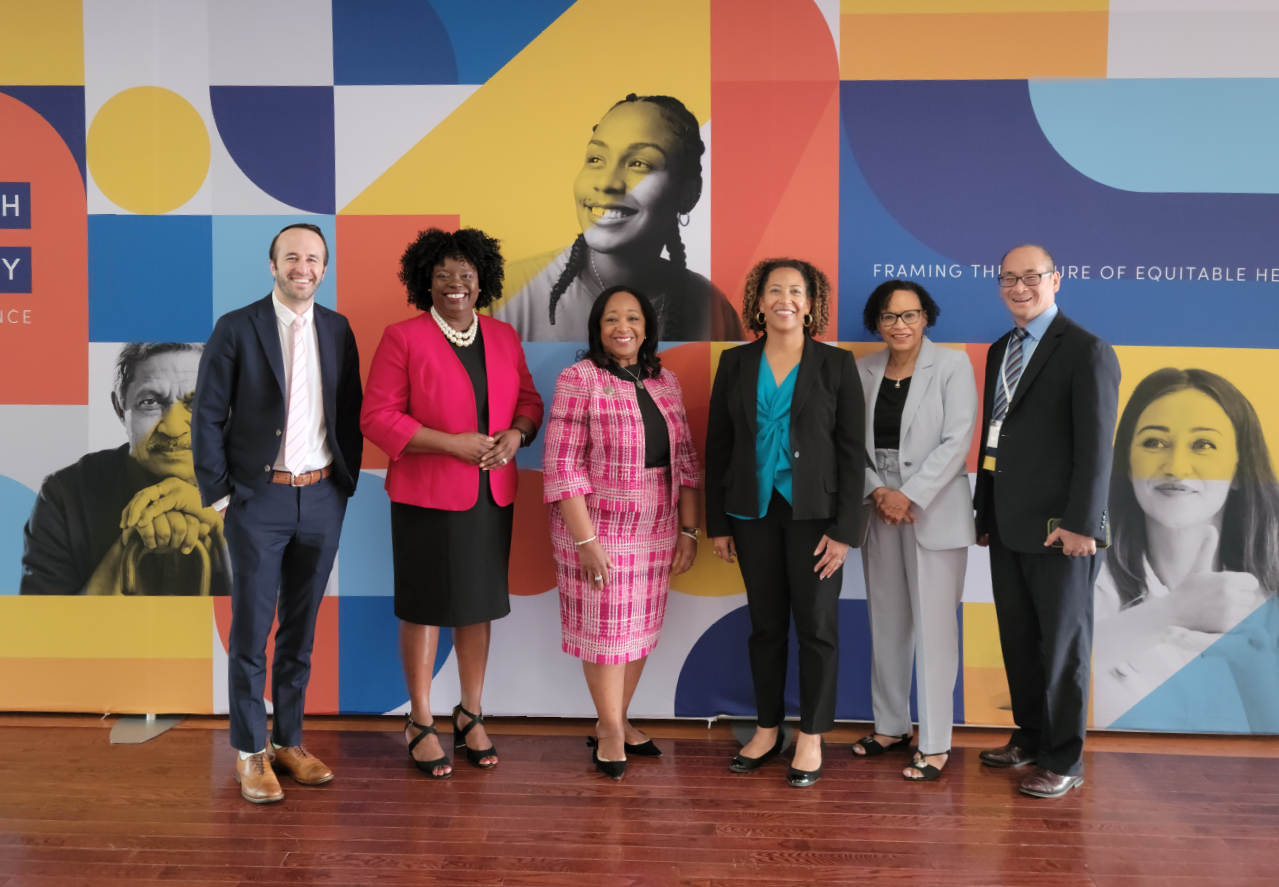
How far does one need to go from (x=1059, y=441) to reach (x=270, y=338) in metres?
2.71

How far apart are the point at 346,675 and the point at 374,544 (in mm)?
589

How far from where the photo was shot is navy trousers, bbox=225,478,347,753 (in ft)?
9.65

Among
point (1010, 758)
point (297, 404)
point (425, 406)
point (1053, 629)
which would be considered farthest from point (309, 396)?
point (1010, 758)

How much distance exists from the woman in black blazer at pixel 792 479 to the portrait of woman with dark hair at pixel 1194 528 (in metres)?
1.38

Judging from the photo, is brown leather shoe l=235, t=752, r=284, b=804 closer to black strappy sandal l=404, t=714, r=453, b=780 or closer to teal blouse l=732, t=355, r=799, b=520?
black strappy sandal l=404, t=714, r=453, b=780

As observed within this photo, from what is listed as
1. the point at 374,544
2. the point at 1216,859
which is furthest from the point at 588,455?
the point at 1216,859

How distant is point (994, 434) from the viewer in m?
3.11

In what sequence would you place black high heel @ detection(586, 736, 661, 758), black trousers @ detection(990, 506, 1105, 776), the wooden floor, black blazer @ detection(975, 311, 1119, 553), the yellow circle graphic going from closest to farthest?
the wooden floor
black blazer @ detection(975, 311, 1119, 553)
black trousers @ detection(990, 506, 1105, 776)
black high heel @ detection(586, 736, 661, 758)
the yellow circle graphic

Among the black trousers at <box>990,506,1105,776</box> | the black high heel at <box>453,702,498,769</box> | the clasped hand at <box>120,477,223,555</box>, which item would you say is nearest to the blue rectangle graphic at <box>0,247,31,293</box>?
the clasped hand at <box>120,477,223,555</box>

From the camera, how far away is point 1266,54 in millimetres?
3541

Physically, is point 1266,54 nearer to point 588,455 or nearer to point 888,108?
point 888,108

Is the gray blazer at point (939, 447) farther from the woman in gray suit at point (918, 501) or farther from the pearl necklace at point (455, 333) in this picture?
the pearl necklace at point (455, 333)

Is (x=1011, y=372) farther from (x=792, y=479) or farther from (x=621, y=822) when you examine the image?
(x=621, y=822)

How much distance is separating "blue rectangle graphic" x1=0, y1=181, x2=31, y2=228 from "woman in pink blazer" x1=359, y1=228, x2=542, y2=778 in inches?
72.1
